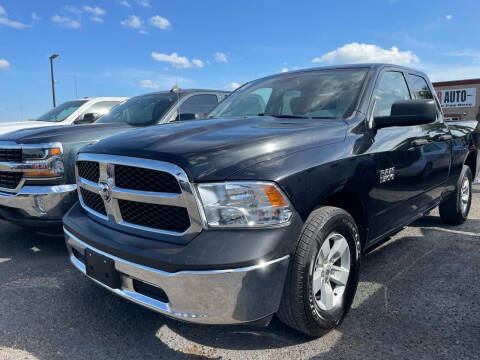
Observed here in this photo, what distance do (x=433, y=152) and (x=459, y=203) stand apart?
4.71 feet

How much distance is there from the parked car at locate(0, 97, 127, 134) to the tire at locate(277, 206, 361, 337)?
586 centimetres

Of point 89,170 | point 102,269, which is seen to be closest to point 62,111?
point 89,170

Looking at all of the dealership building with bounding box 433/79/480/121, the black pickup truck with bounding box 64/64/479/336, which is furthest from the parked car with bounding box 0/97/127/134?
the dealership building with bounding box 433/79/480/121

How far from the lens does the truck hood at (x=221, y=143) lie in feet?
6.22

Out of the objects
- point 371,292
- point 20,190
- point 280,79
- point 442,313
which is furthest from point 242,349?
point 20,190

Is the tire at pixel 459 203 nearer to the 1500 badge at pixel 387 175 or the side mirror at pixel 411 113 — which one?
the 1500 badge at pixel 387 175

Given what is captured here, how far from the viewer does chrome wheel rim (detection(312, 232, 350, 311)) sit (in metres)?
2.21

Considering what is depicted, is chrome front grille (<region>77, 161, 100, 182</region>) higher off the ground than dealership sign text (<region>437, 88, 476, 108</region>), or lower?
lower

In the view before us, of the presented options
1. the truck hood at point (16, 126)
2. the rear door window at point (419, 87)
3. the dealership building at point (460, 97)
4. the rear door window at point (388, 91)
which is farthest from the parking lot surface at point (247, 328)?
the dealership building at point (460, 97)

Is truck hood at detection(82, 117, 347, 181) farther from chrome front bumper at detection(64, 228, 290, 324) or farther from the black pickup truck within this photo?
chrome front bumper at detection(64, 228, 290, 324)

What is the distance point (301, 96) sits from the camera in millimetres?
3158

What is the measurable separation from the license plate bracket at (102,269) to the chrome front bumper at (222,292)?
0.24 metres

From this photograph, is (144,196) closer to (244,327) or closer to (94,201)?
(94,201)

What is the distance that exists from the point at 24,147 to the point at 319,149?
282cm
